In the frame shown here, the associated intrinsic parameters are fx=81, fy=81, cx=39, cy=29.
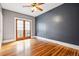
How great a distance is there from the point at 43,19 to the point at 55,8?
1077mm

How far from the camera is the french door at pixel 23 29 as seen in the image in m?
4.12

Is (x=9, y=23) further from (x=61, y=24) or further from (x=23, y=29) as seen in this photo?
(x=61, y=24)

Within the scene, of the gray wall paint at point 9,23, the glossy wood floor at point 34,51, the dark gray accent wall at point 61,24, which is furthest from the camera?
the gray wall paint at point 9,23

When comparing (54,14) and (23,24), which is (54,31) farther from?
(23,24)

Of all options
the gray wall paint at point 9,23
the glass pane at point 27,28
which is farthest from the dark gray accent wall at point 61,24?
the gray wall paint at point 9,23

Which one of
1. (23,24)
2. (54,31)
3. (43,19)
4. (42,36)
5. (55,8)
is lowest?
(42,36)

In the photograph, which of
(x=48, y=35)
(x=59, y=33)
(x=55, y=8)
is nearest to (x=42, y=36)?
(x=48, y=35)

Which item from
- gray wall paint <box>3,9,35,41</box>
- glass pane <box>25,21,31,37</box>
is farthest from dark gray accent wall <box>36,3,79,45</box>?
gray wall paint <box>3,9,35,41</box>

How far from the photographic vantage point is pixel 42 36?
5.16 metres

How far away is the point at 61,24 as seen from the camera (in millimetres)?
4246

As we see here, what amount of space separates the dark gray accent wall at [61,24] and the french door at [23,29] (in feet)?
2.54

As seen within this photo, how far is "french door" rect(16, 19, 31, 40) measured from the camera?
13.5 ft

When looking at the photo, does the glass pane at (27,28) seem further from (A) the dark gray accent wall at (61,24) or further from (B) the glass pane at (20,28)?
(A) the dark gray accent wall at (61,24)

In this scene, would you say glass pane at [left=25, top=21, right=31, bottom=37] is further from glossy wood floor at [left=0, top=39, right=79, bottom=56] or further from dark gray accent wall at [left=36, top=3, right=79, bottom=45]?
dark gray accent wall at [left=36, top=3, right=79, bottom=45]
